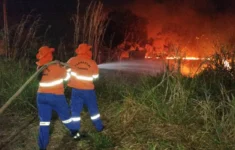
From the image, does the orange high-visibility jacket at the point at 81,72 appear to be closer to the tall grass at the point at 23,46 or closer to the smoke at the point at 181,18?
the tall grass at the point at 23,46

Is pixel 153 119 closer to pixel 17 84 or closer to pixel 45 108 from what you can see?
pixel 45 108

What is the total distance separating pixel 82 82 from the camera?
589cm

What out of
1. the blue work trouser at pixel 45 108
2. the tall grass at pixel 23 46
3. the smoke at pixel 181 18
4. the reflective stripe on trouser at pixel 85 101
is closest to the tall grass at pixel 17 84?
the tall grass at pixel 23 46

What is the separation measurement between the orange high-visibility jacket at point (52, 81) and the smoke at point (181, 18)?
13320mm

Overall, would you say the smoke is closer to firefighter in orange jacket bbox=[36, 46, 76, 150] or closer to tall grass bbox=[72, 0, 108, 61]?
tall grass bbox=[72, 0, 108, 61]

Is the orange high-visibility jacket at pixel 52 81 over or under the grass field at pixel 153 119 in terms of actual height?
over

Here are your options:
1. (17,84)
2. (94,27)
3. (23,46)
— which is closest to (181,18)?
(94,27)

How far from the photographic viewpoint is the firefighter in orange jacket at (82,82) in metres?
5.89

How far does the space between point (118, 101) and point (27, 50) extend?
4.68 meters

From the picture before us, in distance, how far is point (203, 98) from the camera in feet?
20.6

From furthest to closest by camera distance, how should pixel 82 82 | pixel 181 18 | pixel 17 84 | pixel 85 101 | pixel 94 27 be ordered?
1. pixel 181 18
2. pixel 94 27
3. pixel 17 84
4. pixel 85 101
5. pixel 82 82

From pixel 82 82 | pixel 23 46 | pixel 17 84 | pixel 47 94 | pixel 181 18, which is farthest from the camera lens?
pixel 181 18

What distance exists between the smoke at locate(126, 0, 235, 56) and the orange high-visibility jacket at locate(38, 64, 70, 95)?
43.7ft

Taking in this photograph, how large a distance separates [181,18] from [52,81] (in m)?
16.9
